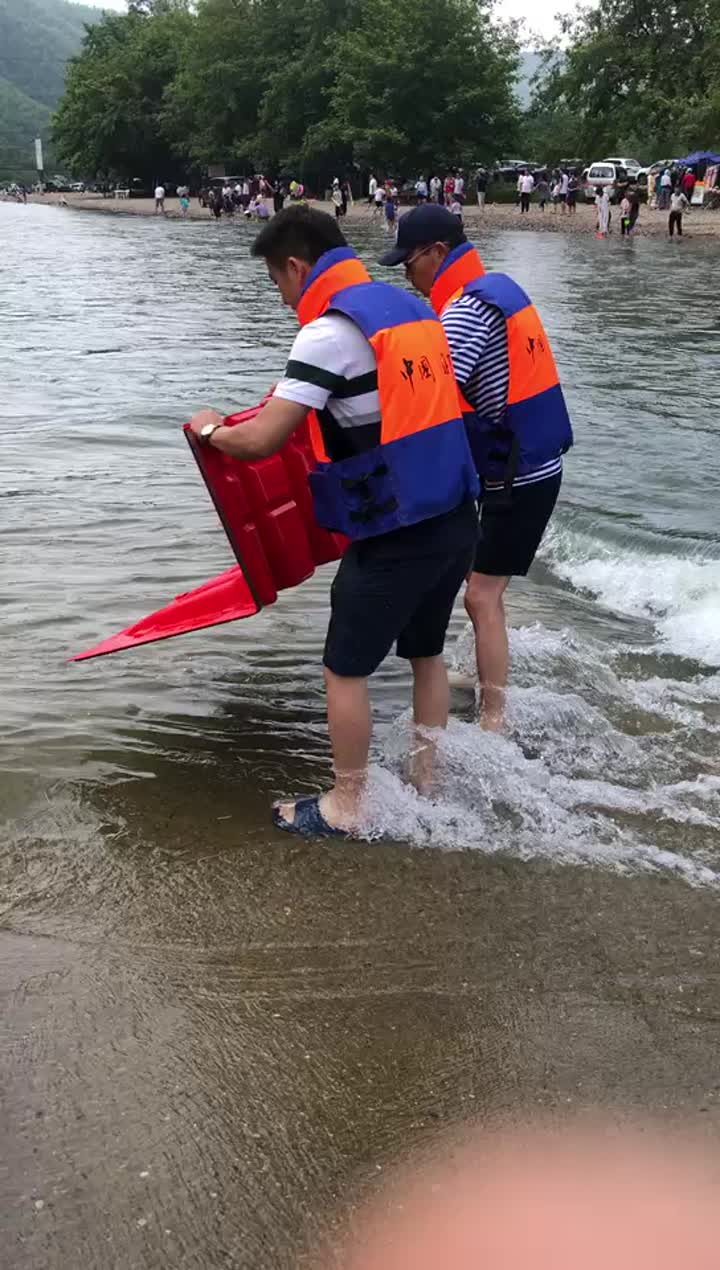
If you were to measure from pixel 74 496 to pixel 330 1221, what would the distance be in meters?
6.73

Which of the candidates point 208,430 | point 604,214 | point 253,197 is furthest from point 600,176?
point 208,430

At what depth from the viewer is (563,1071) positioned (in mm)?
2955

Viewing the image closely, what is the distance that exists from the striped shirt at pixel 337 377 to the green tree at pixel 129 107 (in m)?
92.6

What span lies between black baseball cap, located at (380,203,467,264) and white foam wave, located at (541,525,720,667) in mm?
2661

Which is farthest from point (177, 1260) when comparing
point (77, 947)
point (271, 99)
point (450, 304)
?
point (271, 99)

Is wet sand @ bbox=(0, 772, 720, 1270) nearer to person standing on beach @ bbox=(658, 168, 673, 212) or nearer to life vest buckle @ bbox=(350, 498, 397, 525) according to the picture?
life vest buckle @ bbox=(350, 498, 397, 525)

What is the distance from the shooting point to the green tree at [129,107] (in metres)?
91.6

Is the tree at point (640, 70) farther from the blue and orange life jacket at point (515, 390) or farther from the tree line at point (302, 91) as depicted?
the blue and orange life jacket at point (515, 390)

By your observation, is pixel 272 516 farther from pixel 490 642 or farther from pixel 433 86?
pixel 433 86

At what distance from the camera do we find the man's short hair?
11.6ft

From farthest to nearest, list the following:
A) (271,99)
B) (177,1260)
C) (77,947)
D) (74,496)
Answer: (271,99), (74,496), (77,947), (177,1260)

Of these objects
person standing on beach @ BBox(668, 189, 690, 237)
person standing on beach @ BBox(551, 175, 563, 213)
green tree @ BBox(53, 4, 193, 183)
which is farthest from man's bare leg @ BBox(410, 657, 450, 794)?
green tree @ BBox(53, 4, 193, 183)

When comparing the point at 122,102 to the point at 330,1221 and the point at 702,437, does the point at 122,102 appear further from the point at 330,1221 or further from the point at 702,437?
the point at 330,1221

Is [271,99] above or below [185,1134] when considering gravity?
above
